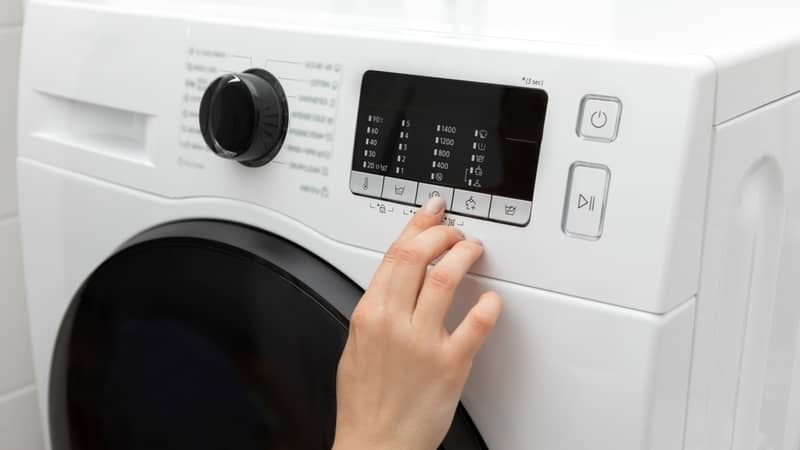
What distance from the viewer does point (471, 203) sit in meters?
0.56

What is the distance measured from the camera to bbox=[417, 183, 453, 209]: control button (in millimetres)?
563

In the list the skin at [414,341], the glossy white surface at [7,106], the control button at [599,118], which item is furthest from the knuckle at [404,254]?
the glossy white surface at [7,106]

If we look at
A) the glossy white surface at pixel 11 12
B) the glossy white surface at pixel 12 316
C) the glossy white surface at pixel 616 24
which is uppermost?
the glossy white surface at pixel 11 12

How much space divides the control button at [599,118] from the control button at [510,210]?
0.05m

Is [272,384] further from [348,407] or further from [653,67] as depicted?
[653,67]

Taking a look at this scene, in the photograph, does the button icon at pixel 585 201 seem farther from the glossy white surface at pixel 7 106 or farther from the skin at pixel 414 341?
→ the glossy white surface at pixel 7 106

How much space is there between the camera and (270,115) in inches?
24.5

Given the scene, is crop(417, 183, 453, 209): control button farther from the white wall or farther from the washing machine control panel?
the white wall

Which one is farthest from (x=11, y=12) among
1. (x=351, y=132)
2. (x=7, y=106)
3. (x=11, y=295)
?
(x=351, y=132)

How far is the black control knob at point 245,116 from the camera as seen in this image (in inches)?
24.2

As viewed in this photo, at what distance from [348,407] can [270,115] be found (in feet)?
0.66

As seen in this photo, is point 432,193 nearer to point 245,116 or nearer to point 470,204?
point 470,204

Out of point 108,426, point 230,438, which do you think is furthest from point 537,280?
point 108,426

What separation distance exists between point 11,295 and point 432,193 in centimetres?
71
